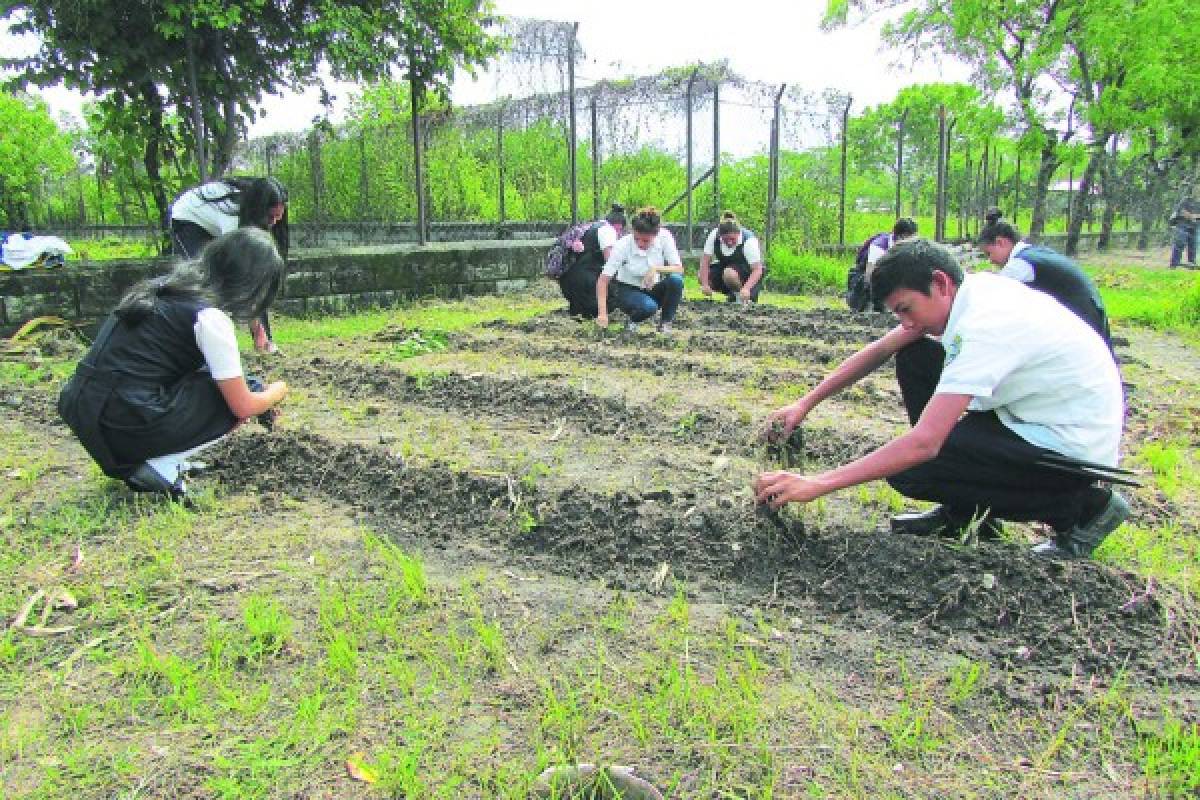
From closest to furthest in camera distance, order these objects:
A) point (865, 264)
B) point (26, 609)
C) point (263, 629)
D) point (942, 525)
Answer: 1. point (263, 629)
2. point (26, 609)
3. point (942, 525)
4. point (865, 264)

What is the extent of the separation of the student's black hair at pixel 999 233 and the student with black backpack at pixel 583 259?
325cm

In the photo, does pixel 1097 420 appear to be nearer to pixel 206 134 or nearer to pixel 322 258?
pixel 322 258

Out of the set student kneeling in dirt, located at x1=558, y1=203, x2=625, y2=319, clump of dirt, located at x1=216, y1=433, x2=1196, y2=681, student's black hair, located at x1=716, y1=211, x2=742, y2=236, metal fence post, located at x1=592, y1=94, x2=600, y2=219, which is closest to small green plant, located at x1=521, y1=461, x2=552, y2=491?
clump of dirt, located at x1=216, y1=433, x2=1196, y2=681

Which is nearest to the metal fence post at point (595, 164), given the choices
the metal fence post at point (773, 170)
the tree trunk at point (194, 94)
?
the metal fence post at point (773, 170)

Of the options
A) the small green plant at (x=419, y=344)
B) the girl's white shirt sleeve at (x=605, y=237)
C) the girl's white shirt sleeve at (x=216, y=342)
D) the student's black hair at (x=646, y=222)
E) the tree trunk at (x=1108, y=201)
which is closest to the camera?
the girl's white shirt sleeve at (x=216, y=342)

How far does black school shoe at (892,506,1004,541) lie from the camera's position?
106 inches

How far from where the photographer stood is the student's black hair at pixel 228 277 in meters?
2.91

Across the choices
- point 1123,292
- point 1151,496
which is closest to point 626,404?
point 1151,496

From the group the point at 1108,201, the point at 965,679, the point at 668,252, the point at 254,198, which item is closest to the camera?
the point at 965,679

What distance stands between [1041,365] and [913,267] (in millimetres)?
498

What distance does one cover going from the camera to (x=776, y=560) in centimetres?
253

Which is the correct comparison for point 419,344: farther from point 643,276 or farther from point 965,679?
point 965,679

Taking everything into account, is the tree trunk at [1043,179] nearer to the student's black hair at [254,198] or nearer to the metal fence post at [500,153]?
the metal fence post at [500,153]

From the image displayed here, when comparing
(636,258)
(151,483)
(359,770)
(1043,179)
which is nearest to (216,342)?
(151,483)
